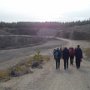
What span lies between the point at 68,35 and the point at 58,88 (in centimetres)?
10533

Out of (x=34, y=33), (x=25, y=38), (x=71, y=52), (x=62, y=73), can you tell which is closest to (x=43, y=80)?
(x=62, y=73)

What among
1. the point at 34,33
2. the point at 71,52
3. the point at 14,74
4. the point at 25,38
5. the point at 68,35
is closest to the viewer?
the point at 14,74

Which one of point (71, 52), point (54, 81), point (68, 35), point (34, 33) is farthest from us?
point (34, 33)

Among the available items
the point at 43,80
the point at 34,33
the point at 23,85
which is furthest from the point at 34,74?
the point at 34,33

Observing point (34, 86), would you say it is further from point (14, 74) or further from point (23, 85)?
point (14, 74)

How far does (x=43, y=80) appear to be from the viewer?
1908 cm

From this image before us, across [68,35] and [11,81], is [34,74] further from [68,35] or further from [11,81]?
→ [68,35]

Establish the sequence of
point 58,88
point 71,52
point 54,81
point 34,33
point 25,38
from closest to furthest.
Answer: point 58,88 → point 54,81 → point 71,52 → point 25,38 → point 34,33

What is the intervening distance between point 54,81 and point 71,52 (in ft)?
22.2

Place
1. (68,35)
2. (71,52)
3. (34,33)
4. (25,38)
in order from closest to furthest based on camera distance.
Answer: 1. (71,52)
2. (25,38)
3. (68,35)
4. (34,33)

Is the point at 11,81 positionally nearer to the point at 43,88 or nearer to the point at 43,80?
the point at 43,80

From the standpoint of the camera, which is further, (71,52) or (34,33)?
(34,33)

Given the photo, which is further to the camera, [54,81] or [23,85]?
[54,81]

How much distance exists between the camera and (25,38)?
102 meters
